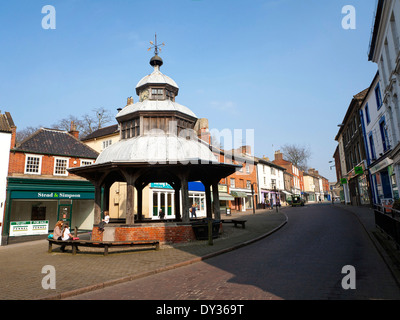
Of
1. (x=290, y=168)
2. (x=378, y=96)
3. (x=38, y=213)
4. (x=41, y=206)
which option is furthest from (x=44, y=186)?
(x=290, y=168)

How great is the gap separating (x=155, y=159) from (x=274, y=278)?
8.40 meters

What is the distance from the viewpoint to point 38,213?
22609 millimetres

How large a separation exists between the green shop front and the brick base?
9.24m

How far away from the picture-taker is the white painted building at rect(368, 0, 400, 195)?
1459 centimetres

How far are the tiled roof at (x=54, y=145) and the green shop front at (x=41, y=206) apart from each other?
2946 millimetres

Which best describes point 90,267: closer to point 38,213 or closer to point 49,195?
point 49,195

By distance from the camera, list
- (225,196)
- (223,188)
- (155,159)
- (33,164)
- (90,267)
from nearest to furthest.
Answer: (90,267), (155,159), (33,164), (225,196), (223,188)

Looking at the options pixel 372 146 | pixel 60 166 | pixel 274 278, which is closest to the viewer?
pixel 274 278

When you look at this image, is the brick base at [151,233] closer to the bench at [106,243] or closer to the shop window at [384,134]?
the bench at [106,243]

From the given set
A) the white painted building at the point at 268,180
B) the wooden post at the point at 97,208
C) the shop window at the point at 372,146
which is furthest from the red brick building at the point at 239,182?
the wooden post at the point at 97,208

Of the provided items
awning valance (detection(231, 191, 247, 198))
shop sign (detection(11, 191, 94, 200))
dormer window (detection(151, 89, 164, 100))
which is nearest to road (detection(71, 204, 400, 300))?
dormer window (detection(151, 89, 164, 100))
